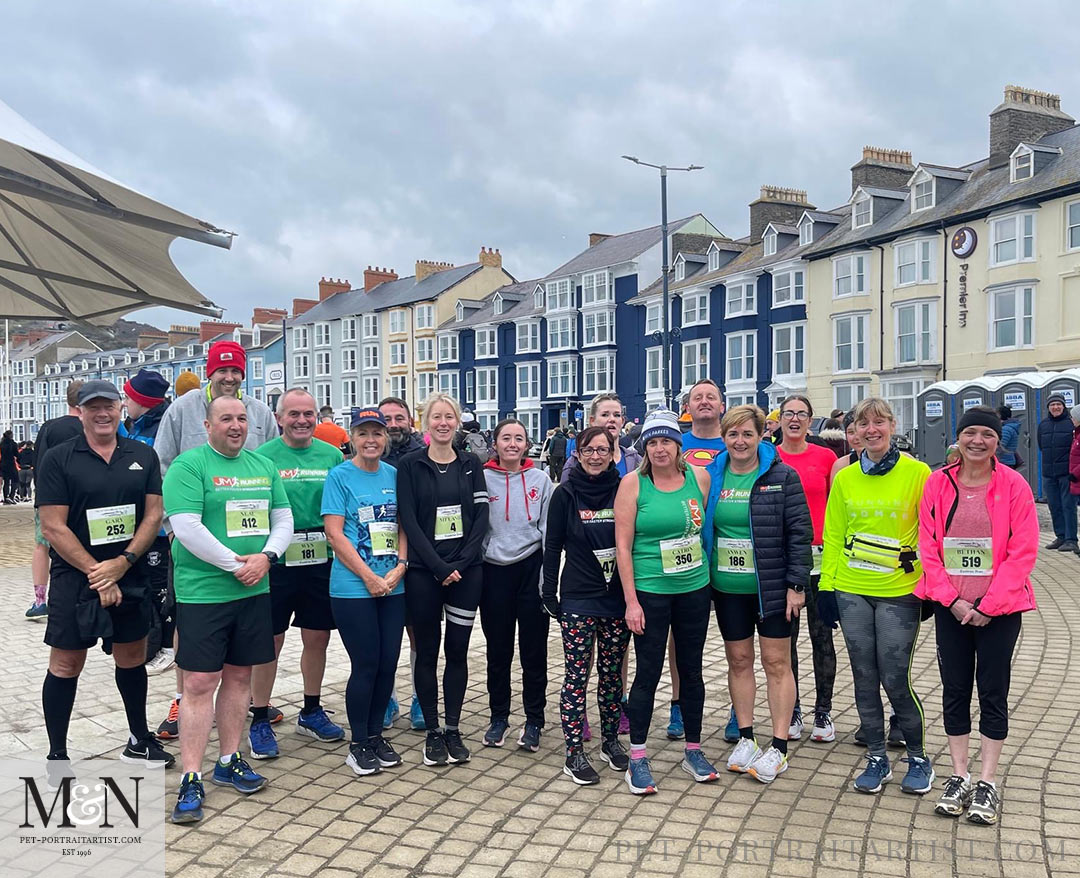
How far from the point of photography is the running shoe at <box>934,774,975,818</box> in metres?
4.21

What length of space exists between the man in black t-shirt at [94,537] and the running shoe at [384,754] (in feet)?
4.34

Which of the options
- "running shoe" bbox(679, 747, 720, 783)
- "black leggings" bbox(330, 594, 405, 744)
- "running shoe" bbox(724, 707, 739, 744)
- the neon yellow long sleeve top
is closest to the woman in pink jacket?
the neon yellow long sleeve top

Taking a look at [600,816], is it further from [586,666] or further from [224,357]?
[224,357]

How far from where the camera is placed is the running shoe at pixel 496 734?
5281 millimetres

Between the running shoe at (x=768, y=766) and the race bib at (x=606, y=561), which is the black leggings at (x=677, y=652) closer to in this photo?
the race bib at (x=606, y=561)

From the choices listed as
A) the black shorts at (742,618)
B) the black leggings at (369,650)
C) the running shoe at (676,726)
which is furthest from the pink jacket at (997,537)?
the black leggings at (369,650)

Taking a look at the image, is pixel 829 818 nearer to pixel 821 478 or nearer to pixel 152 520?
pixel 821 478

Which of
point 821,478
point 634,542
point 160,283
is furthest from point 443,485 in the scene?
point 160,283

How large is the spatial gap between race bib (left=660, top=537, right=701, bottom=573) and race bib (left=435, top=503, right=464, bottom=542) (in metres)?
1.13

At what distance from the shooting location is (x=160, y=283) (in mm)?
7660

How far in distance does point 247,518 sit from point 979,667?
3539 millimetres

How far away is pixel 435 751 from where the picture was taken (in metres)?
4.94

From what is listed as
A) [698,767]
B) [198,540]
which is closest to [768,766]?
[698,767]

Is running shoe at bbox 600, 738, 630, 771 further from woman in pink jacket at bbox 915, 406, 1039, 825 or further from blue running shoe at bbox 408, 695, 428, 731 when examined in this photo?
woman in pink jacket at bbox 915, 406, 1039, 825
